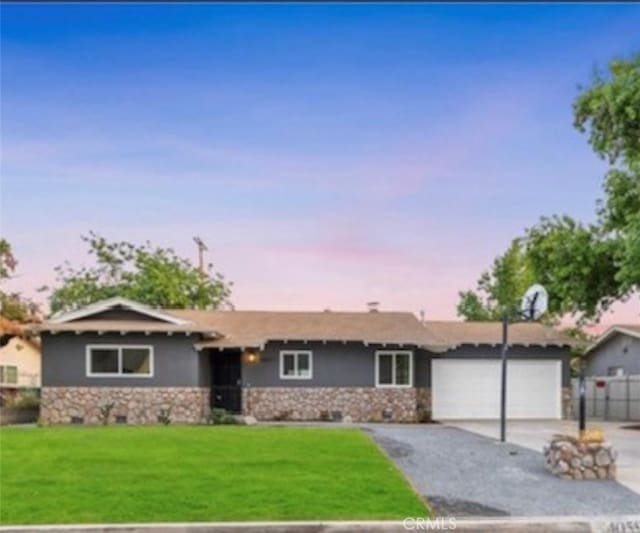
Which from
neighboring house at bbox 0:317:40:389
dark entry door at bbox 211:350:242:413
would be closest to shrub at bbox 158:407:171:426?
dark entry door at bbox 211:350:242:413

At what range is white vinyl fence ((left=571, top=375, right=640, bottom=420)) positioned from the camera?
2578cm

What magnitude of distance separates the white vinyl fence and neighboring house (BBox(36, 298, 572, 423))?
9.29 ft

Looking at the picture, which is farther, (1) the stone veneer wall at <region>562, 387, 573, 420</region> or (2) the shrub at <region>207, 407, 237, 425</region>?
(1) the stone veneer wall at <region>562, 387, 573, 420</region>

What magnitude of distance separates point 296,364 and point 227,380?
2.40 metres

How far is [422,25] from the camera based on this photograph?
10789 mm

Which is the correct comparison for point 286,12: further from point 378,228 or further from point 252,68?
point 378,228

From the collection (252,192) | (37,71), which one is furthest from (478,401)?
(37,71)

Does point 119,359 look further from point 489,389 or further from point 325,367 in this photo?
point 489,389

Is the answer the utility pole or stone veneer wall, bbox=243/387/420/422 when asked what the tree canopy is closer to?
stone veneer wall, bbox=243/387/420/422

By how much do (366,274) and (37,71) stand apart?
53.4 feet

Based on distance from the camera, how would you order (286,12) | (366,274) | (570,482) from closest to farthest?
(286,12)
(570,482)
(366,274)

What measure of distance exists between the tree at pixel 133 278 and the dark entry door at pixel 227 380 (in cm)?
1385

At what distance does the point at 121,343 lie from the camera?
72.9ft

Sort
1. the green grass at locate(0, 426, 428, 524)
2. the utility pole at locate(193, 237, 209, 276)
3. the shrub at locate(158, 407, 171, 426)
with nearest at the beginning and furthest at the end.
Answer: the green grass at locate(0, 426, 428, 524) → the shrub at locate(158, 407, 171, 426) → the utility pole at locate(193, 237, 209, 276)
